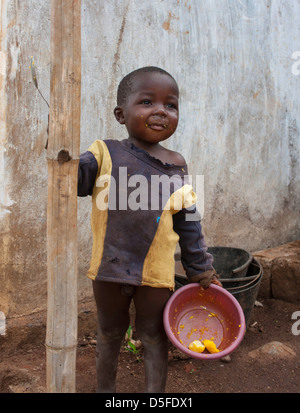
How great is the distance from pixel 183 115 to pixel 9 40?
145 cm

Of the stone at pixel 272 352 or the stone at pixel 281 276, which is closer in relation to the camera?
the stone at pixel 272 352

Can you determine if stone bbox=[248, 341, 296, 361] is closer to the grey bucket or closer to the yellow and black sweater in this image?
the grey bucket

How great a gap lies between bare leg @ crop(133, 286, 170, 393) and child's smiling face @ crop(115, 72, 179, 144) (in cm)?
71

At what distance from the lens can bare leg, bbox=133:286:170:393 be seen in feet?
6.56

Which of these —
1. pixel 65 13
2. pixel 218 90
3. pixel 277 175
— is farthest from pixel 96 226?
pixel 277 175

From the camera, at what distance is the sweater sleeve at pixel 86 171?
1844mm

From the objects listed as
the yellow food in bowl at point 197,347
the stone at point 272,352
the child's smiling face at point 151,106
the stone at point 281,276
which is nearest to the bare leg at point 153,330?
the yellow food in bowl at point 197,347

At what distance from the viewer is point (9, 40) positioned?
96.8 inches

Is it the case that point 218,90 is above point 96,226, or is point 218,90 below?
above

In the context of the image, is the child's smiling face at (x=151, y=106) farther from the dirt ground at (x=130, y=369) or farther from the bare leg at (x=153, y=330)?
the dirt ground at (x=130, y=369)

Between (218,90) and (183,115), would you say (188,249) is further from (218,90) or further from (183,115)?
(218,90)

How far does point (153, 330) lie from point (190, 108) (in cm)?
201

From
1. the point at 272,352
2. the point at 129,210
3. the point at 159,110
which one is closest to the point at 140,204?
the point at 129,210

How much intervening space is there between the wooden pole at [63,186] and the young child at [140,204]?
0.89ft
